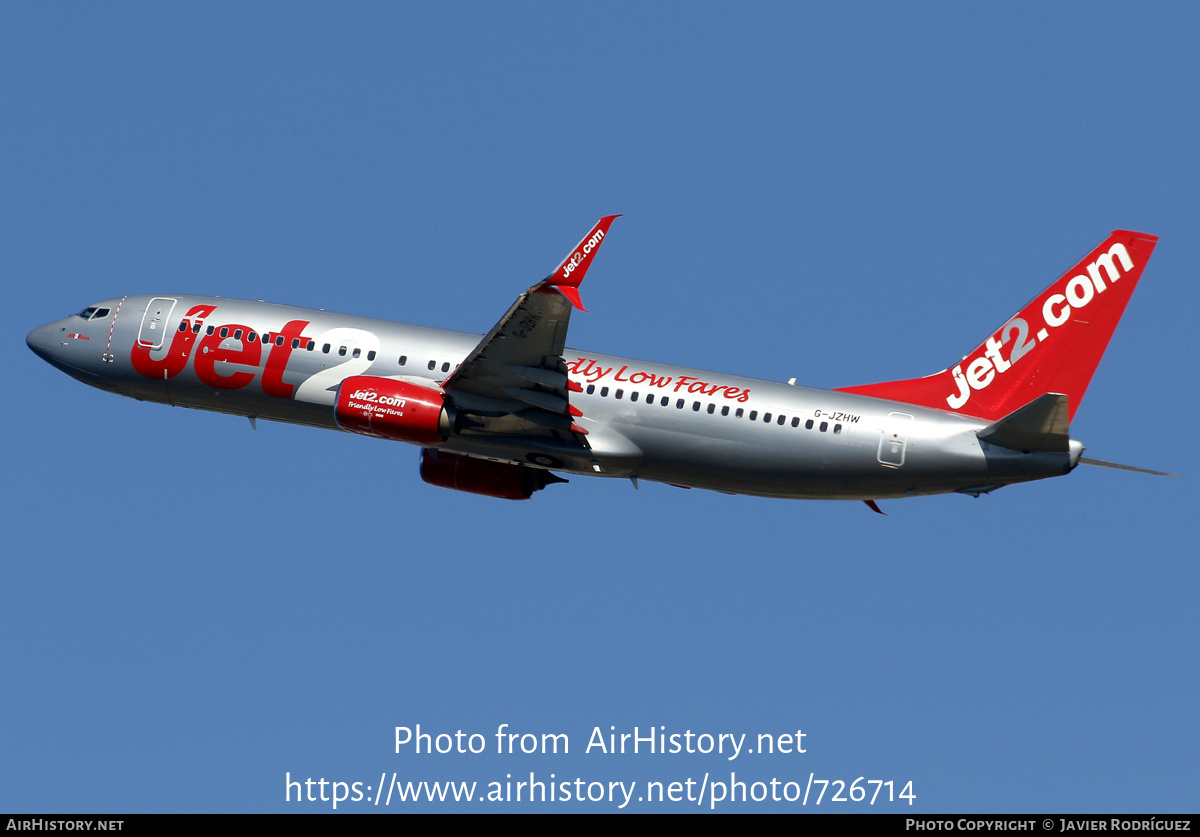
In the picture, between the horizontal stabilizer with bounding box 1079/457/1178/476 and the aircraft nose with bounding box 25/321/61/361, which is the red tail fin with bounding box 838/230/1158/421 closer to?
the horizontal stabilizer with bounding box 1079/457/1178/476

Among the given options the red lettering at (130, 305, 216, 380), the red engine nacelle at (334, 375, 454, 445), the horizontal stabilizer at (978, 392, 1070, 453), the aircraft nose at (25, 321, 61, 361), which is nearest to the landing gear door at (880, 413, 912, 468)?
the horizontal stabilizer at (978, 392, 1070, 453)

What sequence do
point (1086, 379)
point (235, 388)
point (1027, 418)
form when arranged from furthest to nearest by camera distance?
point (235, 388)
point (1086, 379)
point (1027, 418)

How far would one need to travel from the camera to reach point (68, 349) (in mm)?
49656

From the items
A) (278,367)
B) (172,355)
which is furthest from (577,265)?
(172,355)

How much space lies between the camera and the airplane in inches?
1647

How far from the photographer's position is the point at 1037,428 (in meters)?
40.1

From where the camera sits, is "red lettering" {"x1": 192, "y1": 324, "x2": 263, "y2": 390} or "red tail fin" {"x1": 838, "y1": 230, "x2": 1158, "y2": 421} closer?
"red tail fin" {"x1": 838, "y1": 230, "x2": 1158, "y2": 421}

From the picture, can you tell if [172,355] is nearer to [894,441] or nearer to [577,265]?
[577,265]

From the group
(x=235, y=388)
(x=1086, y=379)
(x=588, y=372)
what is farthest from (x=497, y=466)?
(x=1086, y=379)

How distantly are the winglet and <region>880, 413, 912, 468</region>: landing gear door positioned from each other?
9.46m

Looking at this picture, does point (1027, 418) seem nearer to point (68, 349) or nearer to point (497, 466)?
point (497, 466)

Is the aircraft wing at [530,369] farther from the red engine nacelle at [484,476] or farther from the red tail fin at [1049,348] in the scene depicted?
the red tail fin at [1049,348]

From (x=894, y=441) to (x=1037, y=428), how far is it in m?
3.99
